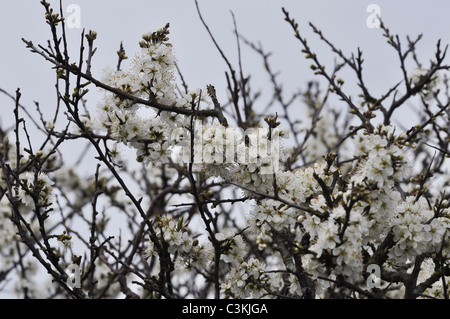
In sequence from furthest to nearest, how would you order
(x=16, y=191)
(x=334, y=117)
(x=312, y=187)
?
1. (x=334, y=117)
2. (x=16, y=191)
3. (x=312, y=187)

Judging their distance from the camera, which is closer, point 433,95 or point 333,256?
point 333,256

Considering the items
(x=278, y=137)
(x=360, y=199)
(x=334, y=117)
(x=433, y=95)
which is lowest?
(x=360, y=199)

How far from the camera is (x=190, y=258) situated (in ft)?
10.4

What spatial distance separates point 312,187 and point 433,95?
2.80 metres

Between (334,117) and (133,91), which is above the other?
(334,117)

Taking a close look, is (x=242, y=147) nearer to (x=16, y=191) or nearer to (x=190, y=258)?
(x=190, y=258)

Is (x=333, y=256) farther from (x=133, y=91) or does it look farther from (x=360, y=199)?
(x=133, y=91)

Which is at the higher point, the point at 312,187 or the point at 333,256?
the point at 312,187
